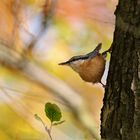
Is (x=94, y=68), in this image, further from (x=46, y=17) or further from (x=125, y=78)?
(x=46, y=17)

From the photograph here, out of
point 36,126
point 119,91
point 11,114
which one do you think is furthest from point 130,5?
point 11,114

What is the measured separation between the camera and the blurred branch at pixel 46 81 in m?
1.84

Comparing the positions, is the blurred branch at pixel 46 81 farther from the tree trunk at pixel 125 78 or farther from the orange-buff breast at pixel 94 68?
the tree trunk at pixel 125 78

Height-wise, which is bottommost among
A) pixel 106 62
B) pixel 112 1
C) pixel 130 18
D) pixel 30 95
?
pixel 30 95

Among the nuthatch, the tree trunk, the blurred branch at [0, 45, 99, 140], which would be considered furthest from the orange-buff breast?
the blurred branch at [0, 45, 99, 140]

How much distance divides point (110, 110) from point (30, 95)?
117cm

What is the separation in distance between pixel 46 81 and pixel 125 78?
65 cm

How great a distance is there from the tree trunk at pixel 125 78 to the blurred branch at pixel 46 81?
556mm

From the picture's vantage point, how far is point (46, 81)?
Result: 1847 millimetres

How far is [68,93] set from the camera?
1.86m

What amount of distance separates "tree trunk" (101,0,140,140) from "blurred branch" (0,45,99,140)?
556mm

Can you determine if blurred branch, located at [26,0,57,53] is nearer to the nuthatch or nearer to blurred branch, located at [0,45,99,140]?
blurred branch, located at [0,45,99,140]

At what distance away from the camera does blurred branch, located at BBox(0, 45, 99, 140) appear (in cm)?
184

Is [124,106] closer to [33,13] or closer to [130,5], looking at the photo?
[130,5]
